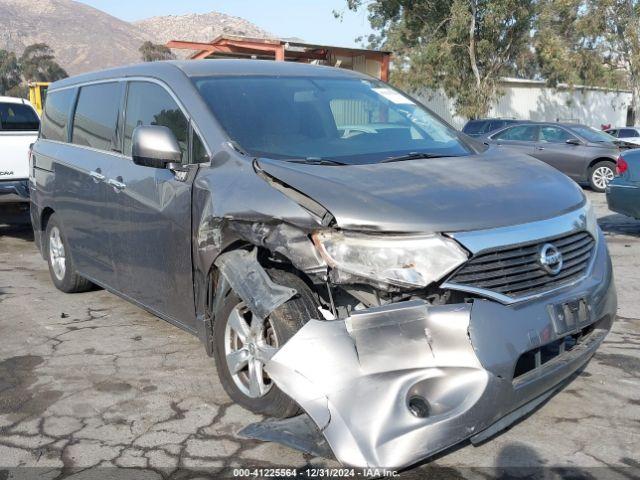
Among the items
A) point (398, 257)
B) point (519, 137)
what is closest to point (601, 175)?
point (519, 137)

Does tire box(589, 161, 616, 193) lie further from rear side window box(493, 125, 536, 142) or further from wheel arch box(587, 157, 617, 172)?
rear side window box(493, 125, 536, 142)

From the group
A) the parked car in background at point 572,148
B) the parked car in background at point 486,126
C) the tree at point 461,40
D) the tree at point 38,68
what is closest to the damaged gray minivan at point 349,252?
the parked car in background at point 572,148

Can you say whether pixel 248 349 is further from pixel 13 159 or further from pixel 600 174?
pixel 600 174

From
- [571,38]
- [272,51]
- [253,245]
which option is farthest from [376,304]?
[571,38]

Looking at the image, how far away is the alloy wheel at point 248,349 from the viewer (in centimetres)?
346

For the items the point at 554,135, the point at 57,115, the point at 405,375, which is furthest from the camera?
the point at 554,135

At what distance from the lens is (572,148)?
15688 mm

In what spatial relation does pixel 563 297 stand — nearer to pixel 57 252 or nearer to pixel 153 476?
pixel 153 476

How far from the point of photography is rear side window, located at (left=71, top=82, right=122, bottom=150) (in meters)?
5.16

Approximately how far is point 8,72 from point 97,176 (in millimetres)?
65351

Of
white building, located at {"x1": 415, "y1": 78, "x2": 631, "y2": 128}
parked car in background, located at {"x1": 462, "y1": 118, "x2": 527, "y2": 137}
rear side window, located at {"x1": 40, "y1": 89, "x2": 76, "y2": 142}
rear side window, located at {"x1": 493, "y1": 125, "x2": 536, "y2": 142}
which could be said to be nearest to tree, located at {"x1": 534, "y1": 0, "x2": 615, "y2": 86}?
white building, located at {"x1": 415, "y1": 78, "x2": 631, "y2": 128}

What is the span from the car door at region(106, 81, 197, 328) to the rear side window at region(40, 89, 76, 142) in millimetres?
1399

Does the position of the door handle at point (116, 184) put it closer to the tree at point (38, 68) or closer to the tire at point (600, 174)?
the tire at point (600, 174)

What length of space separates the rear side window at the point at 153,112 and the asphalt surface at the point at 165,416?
139cm
